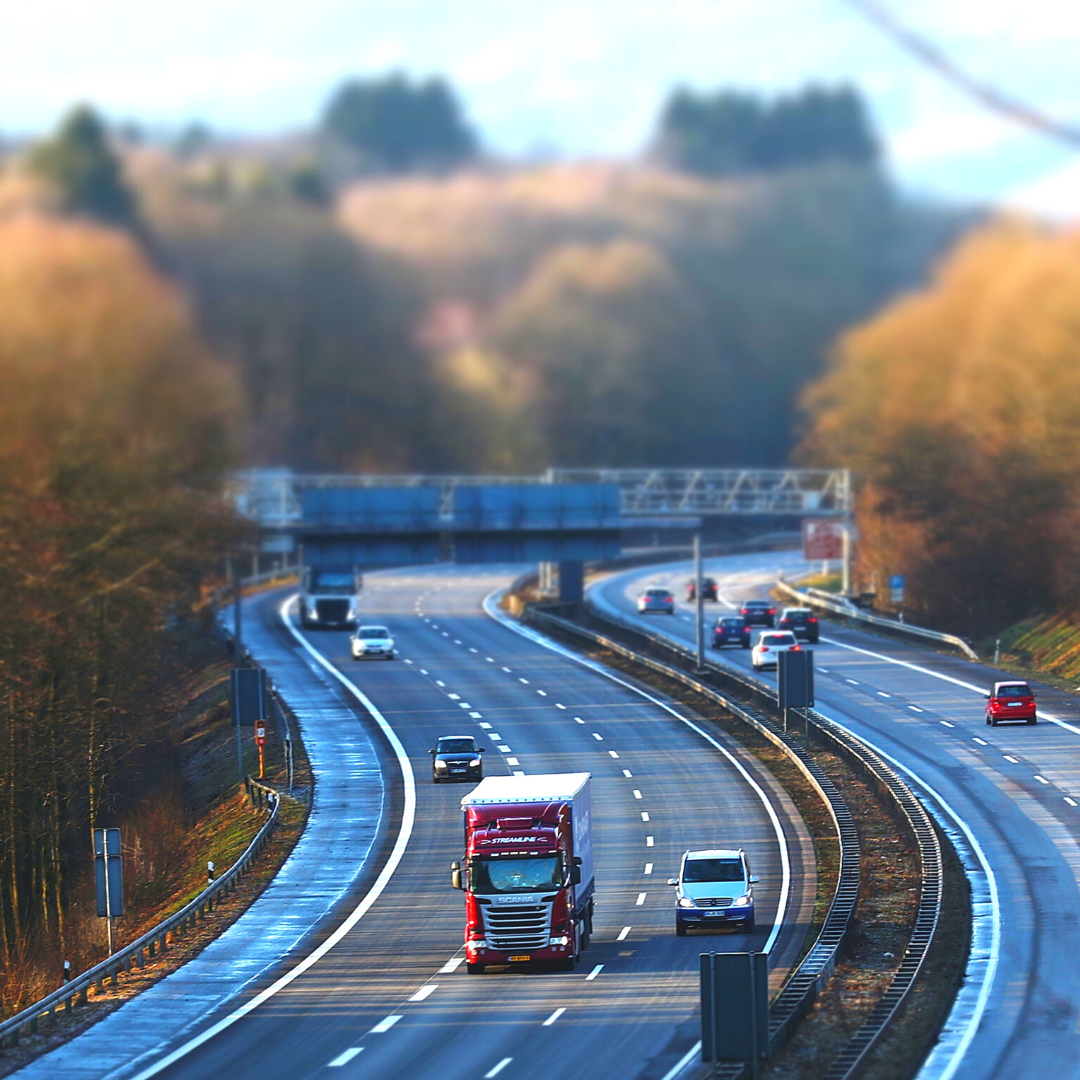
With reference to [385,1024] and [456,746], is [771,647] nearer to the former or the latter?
[456,746]

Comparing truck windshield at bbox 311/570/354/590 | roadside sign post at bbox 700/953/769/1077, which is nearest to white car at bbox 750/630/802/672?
truck windshield at bbox 311/570/354/590

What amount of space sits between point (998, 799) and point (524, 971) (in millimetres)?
20093

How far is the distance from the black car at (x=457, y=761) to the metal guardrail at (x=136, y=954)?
23.3 ft

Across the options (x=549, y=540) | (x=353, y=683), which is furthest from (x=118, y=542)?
(x=353, y=683)

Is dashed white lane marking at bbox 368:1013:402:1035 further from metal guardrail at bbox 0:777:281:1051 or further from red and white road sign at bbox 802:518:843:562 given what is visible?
red and white road sign at bbox 802:518:843:562

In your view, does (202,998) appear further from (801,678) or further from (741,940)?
(801,678)

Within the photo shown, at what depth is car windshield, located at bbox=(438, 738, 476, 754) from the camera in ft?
172

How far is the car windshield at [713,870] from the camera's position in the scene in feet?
111

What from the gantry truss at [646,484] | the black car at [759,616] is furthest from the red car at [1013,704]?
the black car at [759,616]

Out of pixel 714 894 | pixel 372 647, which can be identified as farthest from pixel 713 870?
pixel 372 647

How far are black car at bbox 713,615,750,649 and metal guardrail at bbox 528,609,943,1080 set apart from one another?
8249 millimetres

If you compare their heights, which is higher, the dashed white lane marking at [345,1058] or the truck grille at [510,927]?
the truck grille at [510,927]

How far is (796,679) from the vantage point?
55312 millimetres

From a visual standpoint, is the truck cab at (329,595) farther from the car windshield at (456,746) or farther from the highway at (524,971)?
the car windshield at (456,746)
